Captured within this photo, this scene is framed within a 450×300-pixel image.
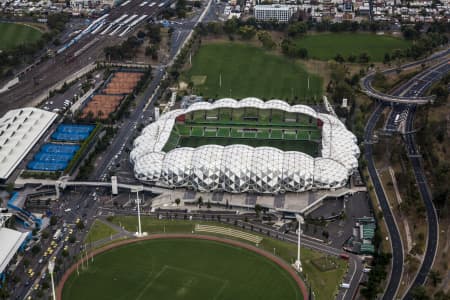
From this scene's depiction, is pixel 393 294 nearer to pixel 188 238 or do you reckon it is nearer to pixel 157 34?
pixel 188 238

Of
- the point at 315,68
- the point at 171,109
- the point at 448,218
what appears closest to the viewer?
the point at 448,218

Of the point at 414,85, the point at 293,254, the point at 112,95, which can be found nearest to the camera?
the point at 293,254

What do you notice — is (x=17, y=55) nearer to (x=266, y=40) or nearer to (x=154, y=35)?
(x=154, y=35)

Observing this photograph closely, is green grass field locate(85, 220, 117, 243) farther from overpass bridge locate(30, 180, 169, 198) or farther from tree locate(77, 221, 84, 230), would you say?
overpass bridge locate(30, 180, 169, 198)

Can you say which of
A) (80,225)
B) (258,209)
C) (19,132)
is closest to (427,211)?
(258,209)

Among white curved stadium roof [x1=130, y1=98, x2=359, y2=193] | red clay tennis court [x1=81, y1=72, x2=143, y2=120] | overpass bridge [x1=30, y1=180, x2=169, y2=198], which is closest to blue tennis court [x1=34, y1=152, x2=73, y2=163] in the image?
overpass bridge [x1=30, y1=180, x2=169, y2=198]

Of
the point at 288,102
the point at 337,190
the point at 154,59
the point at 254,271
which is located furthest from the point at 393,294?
the point at 154,59

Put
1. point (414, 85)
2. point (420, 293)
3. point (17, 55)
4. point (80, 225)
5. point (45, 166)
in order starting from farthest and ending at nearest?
point (17, 55)
point (414, 85)
point (45, 166)
point (80, 225)
point (420, 293)

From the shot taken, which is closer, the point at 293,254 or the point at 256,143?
the point at 293,254

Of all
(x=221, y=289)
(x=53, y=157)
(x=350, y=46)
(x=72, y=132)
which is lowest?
(x=221, y=289)
